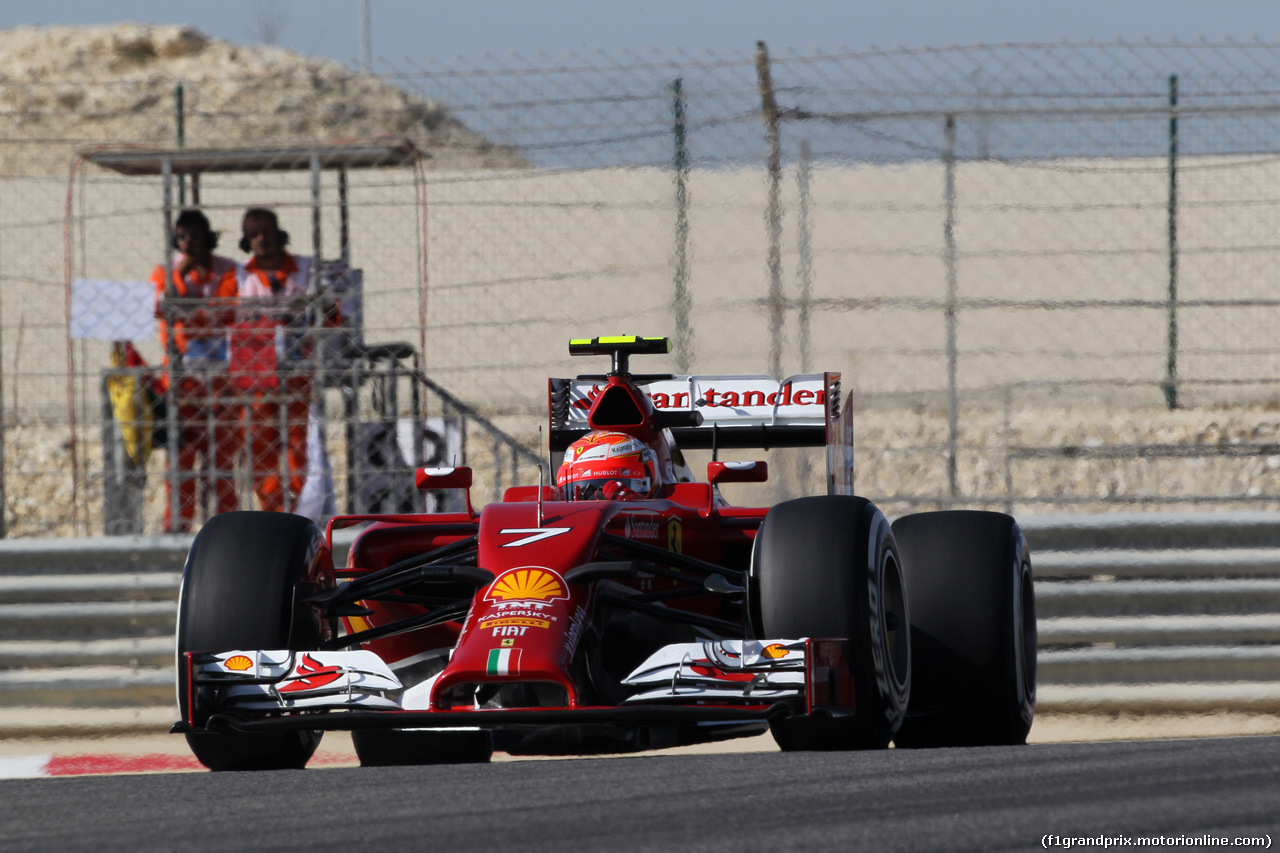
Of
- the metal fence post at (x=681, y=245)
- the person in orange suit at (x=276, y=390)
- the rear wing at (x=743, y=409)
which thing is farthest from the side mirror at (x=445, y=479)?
the metal fence post at (x=681, y=245)

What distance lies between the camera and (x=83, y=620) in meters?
6.81

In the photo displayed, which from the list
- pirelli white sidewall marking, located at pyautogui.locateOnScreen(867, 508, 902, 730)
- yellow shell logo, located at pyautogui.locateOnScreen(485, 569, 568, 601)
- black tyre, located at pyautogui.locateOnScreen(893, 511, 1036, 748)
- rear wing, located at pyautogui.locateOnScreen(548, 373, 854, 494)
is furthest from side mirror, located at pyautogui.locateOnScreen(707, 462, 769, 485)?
yellow shell logo, located at pyautogui.locateOnScreen(485, 569, 568, 601)

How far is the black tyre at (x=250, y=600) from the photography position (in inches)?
194

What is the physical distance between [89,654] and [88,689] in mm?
131

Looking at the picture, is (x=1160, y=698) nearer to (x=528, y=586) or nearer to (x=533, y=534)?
(x=533, y=534)

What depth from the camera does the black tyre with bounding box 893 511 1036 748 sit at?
531cm

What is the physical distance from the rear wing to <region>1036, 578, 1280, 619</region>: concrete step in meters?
0.90

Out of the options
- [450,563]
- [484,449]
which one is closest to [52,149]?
[484,449]

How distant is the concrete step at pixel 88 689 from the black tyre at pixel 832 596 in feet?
9.76

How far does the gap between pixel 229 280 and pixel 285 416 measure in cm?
143

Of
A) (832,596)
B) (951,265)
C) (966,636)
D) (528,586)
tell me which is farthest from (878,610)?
(951,265)

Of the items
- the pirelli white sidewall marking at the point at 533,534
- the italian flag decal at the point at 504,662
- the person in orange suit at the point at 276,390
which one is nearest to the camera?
the italian flag decal at the point at 504,662

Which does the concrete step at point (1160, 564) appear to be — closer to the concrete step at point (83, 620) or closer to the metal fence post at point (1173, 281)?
the metal fence post at point (1173, 281)

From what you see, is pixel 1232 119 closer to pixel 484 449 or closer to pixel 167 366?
pixel 167 366
